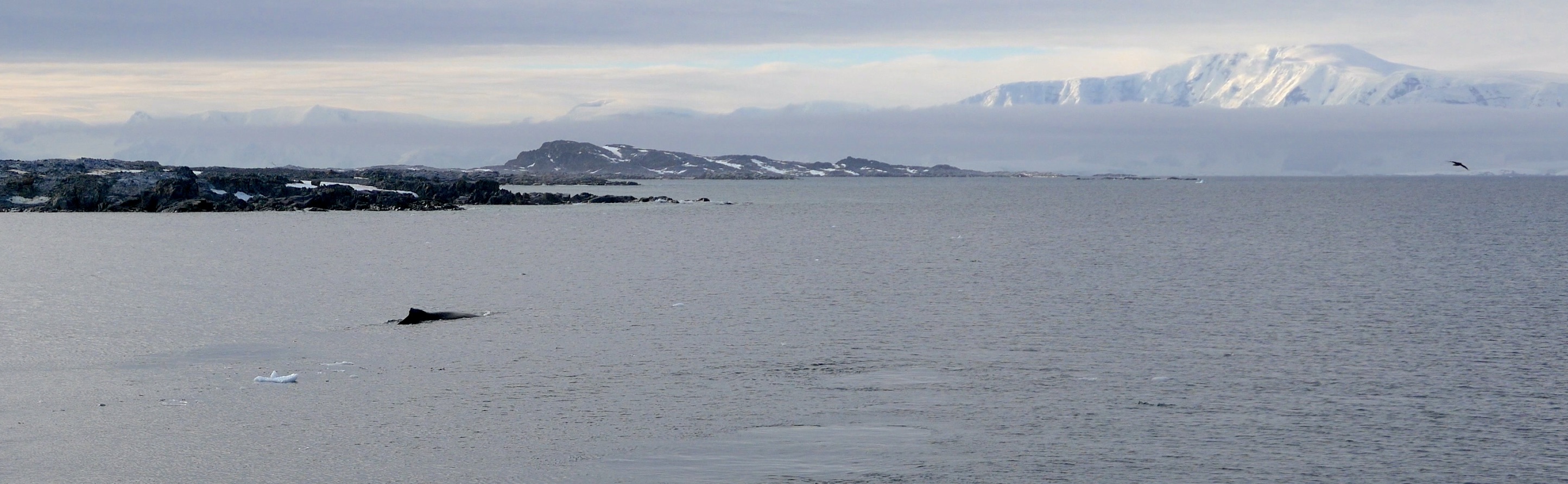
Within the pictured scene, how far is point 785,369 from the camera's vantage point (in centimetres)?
2845

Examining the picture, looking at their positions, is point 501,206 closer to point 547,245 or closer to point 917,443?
point 547,245

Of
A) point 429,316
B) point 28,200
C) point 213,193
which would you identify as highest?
point 213,193

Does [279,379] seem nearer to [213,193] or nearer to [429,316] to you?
[429,316]

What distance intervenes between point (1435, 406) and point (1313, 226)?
3210 inches

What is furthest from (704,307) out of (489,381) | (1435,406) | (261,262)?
(261,262)

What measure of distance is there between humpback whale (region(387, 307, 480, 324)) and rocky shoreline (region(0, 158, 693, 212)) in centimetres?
8668

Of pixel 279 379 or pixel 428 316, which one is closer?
pixel 279 379

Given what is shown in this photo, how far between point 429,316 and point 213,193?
3850 inches

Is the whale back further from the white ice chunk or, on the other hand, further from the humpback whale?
the white ice chunk

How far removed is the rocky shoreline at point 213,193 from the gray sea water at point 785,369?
56.2m

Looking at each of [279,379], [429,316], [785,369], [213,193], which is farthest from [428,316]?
[213,193]

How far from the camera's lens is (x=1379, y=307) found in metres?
40.9

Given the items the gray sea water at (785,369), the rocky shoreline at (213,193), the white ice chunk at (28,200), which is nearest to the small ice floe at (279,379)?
the gray sea water at (785,369)

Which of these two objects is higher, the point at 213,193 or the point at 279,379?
the point at 213,193
